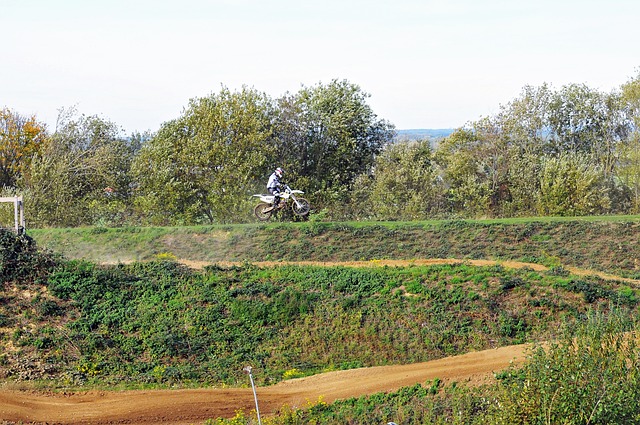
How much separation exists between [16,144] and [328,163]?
24845 millimetres

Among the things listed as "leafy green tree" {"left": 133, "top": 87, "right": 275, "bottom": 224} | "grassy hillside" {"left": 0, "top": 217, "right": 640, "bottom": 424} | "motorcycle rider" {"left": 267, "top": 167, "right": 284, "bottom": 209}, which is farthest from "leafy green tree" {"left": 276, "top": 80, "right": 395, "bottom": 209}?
"grassy hillside" {"left": 0, "top": 217, "right": 640, "bottom": 424}

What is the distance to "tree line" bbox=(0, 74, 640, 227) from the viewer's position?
4991 centimetres

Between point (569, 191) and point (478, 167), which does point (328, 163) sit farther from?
point (569, 191)

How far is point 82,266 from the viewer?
2930 cm

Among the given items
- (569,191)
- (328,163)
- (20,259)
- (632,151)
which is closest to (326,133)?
(328,163)

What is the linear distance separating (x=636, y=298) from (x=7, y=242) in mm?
22989

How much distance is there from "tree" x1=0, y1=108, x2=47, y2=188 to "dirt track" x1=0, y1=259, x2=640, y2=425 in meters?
39.3

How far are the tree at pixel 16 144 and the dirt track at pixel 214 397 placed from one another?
129 ft

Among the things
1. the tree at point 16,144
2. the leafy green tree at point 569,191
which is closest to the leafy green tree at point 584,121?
the leafy green tree at point 569,191

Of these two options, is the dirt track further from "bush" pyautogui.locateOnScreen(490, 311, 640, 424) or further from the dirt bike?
the dirt bike

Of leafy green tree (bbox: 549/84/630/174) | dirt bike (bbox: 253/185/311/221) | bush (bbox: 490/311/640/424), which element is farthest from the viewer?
leafy green tree (bbox: 549/84/630/174)

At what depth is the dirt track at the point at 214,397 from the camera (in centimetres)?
2017

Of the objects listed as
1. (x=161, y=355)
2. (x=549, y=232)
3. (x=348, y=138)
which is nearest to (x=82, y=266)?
(x=161, y=355)

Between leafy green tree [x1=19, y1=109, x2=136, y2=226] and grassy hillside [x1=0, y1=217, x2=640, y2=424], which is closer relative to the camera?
grassy hillside [x1=0, y1=217, x2=640, y2=424]
